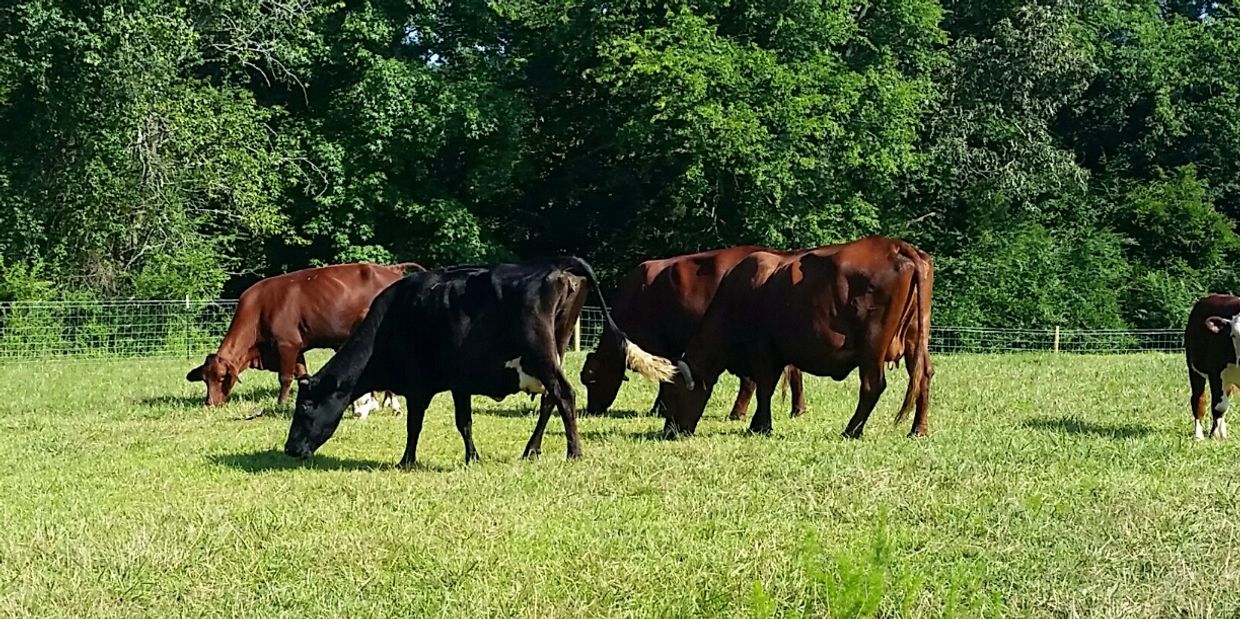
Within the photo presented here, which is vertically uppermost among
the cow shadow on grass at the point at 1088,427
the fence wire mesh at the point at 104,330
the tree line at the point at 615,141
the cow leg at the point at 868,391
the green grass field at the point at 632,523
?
the tree line at the point at 615,141

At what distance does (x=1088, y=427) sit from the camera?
10891mm

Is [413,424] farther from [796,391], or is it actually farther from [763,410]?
[796,391]

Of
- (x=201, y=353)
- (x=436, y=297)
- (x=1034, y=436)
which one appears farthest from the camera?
(x=201, y=353)

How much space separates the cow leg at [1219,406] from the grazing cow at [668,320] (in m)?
3.70

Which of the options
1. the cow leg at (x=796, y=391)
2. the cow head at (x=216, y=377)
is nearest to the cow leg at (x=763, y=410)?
the cow leg at (x=796, y=391)

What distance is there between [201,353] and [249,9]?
24.9 ft

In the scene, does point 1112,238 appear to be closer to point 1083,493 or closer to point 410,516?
point 1083,493

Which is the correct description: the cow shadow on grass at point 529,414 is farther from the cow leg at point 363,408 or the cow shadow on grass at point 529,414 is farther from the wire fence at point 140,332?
the wire fence at point 140,332

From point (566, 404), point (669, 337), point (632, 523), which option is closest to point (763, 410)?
point (566, 404)

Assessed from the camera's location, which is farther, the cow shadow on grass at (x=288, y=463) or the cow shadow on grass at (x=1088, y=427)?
the cow shadow on grass at (x=1088, y=427)

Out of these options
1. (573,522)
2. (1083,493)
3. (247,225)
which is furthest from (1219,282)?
(573,522)

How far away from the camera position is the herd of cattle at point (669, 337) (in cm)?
905

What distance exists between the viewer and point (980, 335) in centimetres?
2581

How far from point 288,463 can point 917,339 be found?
511 centimetres
